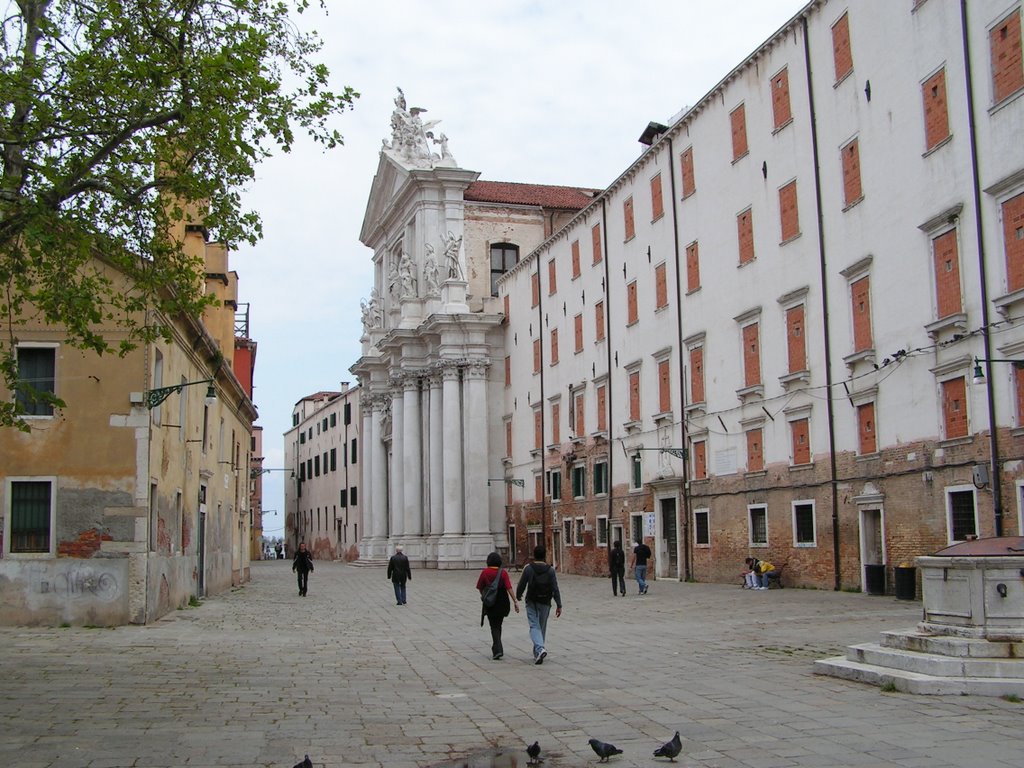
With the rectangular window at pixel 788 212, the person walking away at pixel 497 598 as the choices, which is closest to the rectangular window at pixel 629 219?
the rectangular window at pixel 788 212

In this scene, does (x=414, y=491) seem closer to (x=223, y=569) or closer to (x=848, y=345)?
(x=223, y=569)

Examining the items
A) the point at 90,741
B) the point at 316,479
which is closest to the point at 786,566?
the point at 90,741

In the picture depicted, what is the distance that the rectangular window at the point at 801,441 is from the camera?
2689 centimetres

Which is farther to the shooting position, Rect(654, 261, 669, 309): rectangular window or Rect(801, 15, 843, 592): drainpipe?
Rect(654, 261, 669, 309): rectangular window

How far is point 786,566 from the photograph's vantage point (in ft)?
90.3

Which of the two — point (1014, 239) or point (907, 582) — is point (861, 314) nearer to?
point (1014, 239)

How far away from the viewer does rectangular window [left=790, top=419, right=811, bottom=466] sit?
26891 millimetres

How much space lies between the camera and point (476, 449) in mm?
51906

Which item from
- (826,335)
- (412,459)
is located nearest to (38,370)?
(826,335)

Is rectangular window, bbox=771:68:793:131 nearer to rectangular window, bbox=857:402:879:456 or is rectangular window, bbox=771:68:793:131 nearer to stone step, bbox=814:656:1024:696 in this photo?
rectangular window, bbox=857:402:879:456

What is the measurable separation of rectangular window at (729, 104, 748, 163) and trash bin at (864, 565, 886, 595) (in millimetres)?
11761

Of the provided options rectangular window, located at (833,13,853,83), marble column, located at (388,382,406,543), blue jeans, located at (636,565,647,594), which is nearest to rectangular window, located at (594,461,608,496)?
blue jeans, located at (636,565,647,594)

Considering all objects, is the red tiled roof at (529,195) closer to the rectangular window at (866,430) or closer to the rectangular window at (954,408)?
the rectangular window at (866,430)

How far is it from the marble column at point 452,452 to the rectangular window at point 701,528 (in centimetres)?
Answer: 2050
